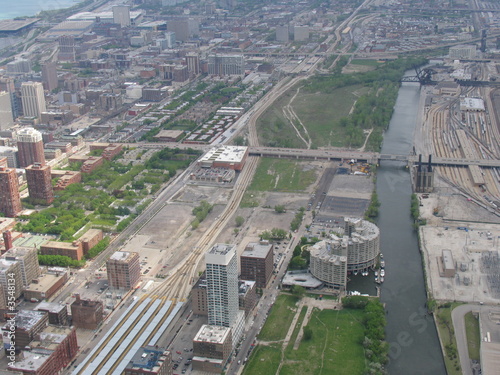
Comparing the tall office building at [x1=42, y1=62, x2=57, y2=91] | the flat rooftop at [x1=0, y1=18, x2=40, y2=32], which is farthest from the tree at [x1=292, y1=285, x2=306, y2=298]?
the flat rooftop at [x1=0, y1=18, x2=40, y2=32]

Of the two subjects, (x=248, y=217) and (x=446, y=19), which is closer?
(x=248, y=217)

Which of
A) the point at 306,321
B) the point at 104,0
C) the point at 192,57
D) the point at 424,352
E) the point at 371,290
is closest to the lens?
the point at 424,352

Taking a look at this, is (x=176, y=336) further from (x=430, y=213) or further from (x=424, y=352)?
(x=430, y=213)

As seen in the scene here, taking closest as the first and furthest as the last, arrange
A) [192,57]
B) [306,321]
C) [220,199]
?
[306,321]
[220,199]
[192,57]

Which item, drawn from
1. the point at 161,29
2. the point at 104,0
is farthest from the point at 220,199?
the point at 104,0

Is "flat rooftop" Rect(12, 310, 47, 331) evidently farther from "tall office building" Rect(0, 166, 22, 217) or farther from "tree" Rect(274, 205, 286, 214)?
"tree" Rect(274, 205, 286, 214)

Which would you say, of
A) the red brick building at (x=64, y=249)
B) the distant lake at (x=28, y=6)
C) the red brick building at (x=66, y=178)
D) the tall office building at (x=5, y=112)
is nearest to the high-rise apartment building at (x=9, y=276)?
the red brick building at (x=64, y=249)
